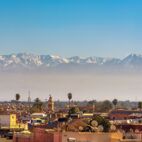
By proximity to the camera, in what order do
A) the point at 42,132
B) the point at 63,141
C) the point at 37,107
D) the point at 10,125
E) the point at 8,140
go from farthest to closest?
the point at 37,107, the point at 10,125, the point at 8,140, the point at 42,132, the point at 63,141

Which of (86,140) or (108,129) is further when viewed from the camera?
(108,129)

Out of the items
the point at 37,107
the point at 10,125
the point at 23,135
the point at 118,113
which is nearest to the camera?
the point at 23,135

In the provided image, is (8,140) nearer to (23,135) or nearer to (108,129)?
(23,135)

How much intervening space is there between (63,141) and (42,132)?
109 inches

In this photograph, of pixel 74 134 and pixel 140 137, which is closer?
pixel 74 134

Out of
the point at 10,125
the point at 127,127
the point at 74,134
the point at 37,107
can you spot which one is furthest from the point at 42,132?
the point at 37,107

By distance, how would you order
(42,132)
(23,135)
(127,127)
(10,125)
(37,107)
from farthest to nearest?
(37,107), (10,125), (127,127), (23,135), (42,132)

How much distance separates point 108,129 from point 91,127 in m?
3.02

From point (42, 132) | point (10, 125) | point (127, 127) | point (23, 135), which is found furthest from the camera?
point (10, 125)

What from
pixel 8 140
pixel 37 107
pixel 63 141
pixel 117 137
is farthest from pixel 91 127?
pixel 37 107

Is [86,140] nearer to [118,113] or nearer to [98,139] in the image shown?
[98,139]

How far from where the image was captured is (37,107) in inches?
5261

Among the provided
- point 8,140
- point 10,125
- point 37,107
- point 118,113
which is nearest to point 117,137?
point 8,140

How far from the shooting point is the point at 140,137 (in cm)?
3816
